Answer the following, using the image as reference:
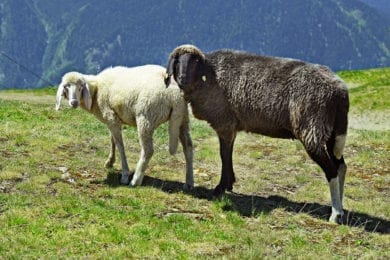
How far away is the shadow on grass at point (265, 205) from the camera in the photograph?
37.0 ft

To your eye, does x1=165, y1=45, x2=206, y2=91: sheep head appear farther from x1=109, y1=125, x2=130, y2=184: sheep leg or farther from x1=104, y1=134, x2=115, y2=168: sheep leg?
x1=104, y1=134, x2=115, y2=168: sheep leg

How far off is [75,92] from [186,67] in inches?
119

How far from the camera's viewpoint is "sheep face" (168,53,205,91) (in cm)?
1210

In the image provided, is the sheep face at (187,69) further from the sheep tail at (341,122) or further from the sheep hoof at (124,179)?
the sheep tail at (341,122)

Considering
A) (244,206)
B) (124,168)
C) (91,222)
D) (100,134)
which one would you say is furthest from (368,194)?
(100,134)

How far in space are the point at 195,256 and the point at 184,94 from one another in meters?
4.83

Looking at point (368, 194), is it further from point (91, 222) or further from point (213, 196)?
point (91, 222)

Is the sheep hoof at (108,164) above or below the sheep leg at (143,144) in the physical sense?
below

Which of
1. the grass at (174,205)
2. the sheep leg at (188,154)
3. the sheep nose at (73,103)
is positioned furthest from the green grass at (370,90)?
the sheep nose at (73,103)

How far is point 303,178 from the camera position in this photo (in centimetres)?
1541

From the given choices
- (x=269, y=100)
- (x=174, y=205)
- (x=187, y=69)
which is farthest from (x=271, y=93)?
(x=174, y=205)

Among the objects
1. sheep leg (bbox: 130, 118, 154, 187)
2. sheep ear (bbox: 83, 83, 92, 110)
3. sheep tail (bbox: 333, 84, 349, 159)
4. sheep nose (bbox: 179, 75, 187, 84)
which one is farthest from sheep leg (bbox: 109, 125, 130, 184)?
sheep tail (bbox: 333, 84, 349, 159)

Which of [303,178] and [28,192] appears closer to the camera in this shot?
[28,192]

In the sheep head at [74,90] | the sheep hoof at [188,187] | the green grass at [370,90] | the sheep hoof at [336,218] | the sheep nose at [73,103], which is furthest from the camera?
the green grass at [370,90]
